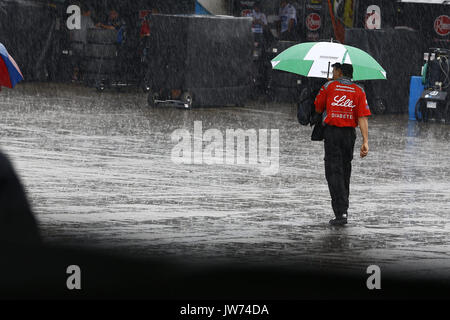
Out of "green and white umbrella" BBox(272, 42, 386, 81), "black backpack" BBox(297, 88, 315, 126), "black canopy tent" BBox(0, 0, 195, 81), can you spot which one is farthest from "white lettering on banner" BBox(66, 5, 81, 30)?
"black backpack" BBox(297, 88, 315, 126)

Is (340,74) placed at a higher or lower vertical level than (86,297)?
higher

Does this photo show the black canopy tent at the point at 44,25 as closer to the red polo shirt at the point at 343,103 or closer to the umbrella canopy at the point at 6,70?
the red polo shirt at the point at 343,103

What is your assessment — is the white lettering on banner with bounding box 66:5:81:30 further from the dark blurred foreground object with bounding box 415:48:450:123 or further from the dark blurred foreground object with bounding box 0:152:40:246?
the dark blurred foreground object with bounding box 0:152:40:246

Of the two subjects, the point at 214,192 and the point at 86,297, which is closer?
the point at 86,297

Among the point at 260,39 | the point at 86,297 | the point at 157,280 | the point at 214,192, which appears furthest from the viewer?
the point at 260,39

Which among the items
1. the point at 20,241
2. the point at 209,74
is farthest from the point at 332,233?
the point at 209,74

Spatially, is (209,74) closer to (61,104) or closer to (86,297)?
(61,104)

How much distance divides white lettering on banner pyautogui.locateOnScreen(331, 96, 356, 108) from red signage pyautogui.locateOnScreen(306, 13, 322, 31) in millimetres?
21321

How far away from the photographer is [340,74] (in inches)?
428

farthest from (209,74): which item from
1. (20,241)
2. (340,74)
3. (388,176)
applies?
(20,241)

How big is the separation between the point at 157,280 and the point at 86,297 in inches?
34.0

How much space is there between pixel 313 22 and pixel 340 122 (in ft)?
70.3

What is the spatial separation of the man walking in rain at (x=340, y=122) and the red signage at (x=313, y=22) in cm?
2117
